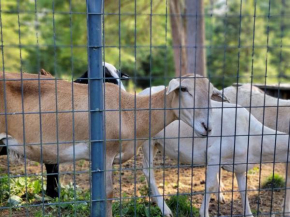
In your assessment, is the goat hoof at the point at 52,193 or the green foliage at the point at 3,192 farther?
the goat hoof at the point at 52,193

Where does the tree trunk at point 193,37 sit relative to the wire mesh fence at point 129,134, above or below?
above

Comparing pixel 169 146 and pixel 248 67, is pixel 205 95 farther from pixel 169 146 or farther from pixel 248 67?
pixel 248 67

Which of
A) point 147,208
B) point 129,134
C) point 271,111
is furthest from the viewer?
point 271,111

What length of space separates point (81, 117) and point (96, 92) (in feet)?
2.73

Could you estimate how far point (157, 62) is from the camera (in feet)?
97.0

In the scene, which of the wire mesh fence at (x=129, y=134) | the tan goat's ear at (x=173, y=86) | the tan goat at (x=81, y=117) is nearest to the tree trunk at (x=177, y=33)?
the wire mesh fence at (x=129, y=134)

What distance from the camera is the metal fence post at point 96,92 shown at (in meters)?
3.40

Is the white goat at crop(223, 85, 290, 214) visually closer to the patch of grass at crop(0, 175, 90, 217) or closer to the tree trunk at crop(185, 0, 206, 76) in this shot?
the patch of grass at crop(0, 175, 90, 217)

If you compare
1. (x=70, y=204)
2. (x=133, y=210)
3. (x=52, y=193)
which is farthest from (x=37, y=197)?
(x=133, y=210)

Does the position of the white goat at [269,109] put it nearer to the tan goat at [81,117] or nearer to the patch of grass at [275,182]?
the patch of grass at [275,182]

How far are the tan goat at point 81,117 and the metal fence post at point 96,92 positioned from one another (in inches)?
18.9

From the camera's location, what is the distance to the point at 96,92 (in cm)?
345

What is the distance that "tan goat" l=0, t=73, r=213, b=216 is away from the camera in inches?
160

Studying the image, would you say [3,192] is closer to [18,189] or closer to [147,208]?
[18,189]
